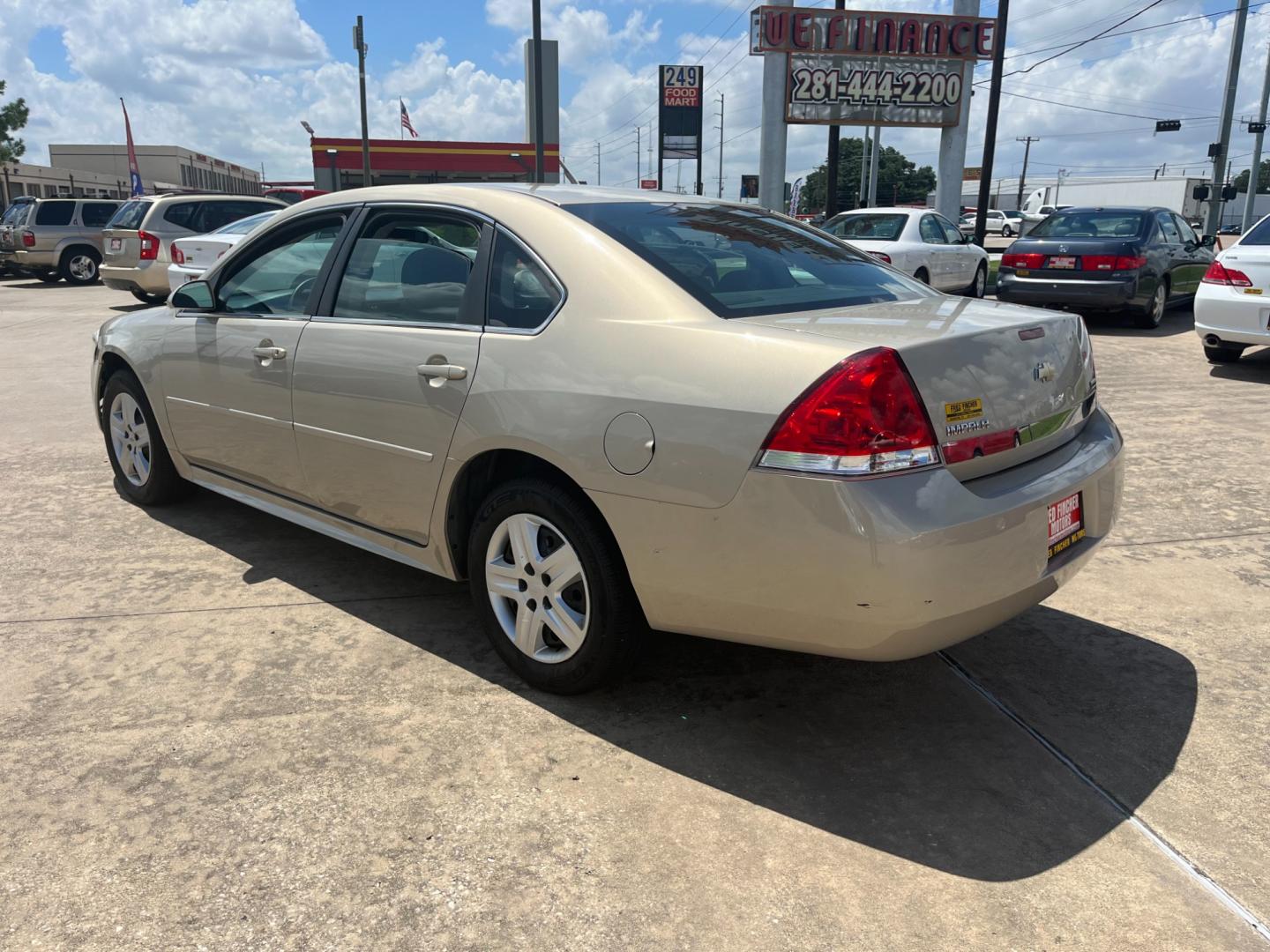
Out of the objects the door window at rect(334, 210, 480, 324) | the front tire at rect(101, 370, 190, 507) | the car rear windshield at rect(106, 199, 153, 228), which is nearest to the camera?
the door window at rect(334, 210, 480, 324)

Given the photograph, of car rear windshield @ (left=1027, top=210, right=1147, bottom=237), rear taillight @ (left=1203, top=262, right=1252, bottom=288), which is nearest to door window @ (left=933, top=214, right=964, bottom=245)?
car rear windshield @ (left=1027, top=210, right=1147, bottom=237)

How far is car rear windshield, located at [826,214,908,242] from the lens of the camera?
538 inches

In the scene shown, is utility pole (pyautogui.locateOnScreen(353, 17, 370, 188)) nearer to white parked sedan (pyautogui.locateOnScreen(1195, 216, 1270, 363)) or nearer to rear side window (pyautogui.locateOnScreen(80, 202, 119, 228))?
rear side window (pyautogui.locateOnScreen(80, 202, 119, 228))

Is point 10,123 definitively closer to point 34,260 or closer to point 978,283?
point 34,260

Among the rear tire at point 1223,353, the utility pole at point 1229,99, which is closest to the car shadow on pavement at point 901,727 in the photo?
the rear tire at point 1223,353

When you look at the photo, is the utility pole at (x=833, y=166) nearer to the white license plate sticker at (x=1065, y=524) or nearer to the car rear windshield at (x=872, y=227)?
the car rear windshield at (x=872, y=227)

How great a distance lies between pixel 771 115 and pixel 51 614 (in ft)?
68.3

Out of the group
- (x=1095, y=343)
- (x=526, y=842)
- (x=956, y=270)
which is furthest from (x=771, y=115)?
(x=526, y=842)

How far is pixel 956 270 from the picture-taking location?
14.5m

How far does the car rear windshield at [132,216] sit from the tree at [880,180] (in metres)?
90.0

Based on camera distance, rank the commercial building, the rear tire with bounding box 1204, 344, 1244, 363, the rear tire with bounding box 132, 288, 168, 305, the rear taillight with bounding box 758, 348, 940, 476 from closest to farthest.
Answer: the rear taillight with bounding box 758, 348, 940, 476 → the rear tire with bounding box 1204, 344, 1244, 363 → the rear tire with bounding box 132, 288, 168, 305 → the commercial building

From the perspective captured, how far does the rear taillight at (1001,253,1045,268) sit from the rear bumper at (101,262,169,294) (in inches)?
467

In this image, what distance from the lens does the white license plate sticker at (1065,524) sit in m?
2.76

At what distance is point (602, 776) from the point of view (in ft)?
9.05
